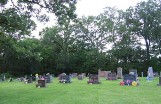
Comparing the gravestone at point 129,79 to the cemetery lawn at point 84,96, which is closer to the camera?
the cemetery lawn at point 84,96

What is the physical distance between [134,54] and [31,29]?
39.8 m

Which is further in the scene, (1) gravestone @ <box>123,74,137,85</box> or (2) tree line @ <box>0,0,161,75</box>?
(2) tree line @ <box>0,0,161,75</box>

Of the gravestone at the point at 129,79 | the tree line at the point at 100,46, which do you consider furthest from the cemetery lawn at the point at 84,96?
the tree line at the point at 100,46

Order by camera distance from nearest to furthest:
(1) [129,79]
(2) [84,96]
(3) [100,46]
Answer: (2) [84,96]
(1) [129,79]
(3) [100,46]

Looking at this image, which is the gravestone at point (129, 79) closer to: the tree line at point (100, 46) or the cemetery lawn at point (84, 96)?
the cemetery lawn at point (84, 96)

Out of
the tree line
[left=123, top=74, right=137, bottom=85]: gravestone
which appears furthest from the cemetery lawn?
the tree line

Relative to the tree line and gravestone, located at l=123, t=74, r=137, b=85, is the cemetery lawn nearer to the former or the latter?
gravestone, located at l=123, t=74, r=137, b=85

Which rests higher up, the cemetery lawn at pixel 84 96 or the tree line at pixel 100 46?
the tree line at pixel 100 46

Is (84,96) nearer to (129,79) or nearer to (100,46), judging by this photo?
(129,79)

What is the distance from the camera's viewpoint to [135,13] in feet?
198

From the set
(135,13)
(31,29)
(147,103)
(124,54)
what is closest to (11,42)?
(31,29)

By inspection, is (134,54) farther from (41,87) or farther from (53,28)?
(41,87)

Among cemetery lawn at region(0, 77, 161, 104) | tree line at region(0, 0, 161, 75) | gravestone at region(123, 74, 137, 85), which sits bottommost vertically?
cemetery lawn at region(0, 77, 161, 104)

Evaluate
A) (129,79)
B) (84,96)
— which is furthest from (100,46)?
(84,96)
